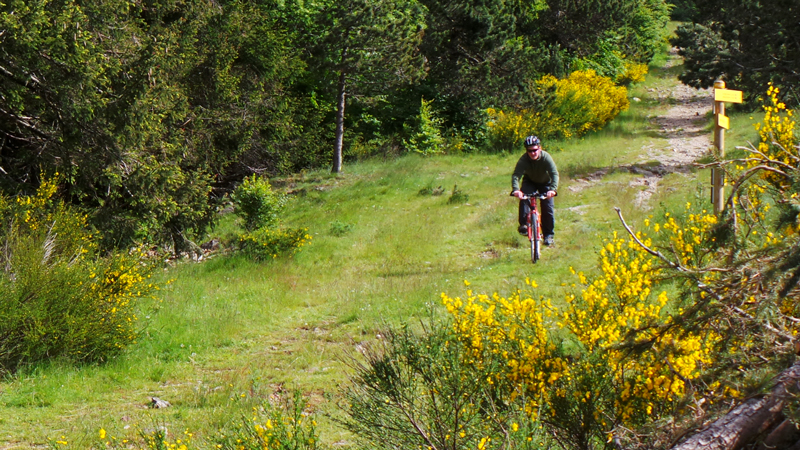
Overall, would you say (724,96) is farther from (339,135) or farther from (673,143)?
(339,135)

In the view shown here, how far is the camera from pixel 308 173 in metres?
24.0

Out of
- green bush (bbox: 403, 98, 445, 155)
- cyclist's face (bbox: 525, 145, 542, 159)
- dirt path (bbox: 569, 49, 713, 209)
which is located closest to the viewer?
cyclist's face (bbox: 525, 145, 542, 159)

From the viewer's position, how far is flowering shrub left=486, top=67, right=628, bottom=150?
2517 cm

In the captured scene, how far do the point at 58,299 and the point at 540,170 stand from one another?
6.60 meters

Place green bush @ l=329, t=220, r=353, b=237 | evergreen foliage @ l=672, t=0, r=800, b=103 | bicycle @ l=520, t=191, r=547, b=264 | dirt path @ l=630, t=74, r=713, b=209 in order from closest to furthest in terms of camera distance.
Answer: bicycle @ l=520, t=191, r=547, b=264 → green bush @ l=329, t=220, r=353, b=237 → dirt path @ l=630, t=74, r=713, b=209 → evergreen foliage @ l=672, t=0, r=800, b=103

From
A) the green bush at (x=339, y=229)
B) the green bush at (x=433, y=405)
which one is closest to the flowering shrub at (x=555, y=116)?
the green bush at (x=339, y=229)

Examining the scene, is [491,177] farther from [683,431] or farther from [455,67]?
[683,431]

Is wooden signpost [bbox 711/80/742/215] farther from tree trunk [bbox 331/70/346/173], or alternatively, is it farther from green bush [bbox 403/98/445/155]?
green bush [bbox 403/98/445/155]

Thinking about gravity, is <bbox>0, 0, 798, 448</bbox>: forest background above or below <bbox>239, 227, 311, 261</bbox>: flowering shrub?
above

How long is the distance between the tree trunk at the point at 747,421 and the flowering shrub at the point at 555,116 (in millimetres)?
21964

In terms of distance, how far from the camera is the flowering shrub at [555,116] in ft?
82.6

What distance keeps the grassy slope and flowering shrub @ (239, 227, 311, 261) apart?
264 mm

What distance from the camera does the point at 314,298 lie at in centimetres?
1064

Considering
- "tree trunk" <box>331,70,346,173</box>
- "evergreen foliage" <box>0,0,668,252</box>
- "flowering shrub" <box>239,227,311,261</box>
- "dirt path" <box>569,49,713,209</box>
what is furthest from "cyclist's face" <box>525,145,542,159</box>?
"tree trunk" <box>331,70,346,173</box>
